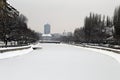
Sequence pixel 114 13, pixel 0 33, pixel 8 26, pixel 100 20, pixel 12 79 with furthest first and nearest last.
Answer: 1. pixel 100 20
2. pixel 114 13
3. pixel 8 26
4. pixel 0 33
5. pixel 12 79

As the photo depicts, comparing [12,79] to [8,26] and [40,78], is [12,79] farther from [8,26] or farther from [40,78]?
[8,26]

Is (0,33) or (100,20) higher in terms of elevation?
(100,20)

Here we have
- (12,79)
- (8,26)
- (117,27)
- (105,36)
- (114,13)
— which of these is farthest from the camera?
(105,36)

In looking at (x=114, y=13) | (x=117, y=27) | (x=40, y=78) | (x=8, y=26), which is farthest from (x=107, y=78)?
(x=114, y=13)

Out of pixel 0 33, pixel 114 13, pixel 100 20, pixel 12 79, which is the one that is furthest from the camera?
pixel 100 20

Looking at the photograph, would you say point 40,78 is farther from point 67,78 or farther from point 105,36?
point 105,36

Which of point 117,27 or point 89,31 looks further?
point 89,31

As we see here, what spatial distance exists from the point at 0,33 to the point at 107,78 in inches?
1631

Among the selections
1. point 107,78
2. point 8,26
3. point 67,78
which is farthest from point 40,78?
point 8,26

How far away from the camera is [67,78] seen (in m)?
12.6

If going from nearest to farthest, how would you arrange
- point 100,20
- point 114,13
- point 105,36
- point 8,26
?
point 8,26, point 114,13, point 105,36, point 100,20

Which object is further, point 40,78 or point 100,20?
point 100,20

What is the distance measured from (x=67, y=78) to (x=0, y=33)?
41.1 m

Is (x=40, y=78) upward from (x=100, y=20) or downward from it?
downward
